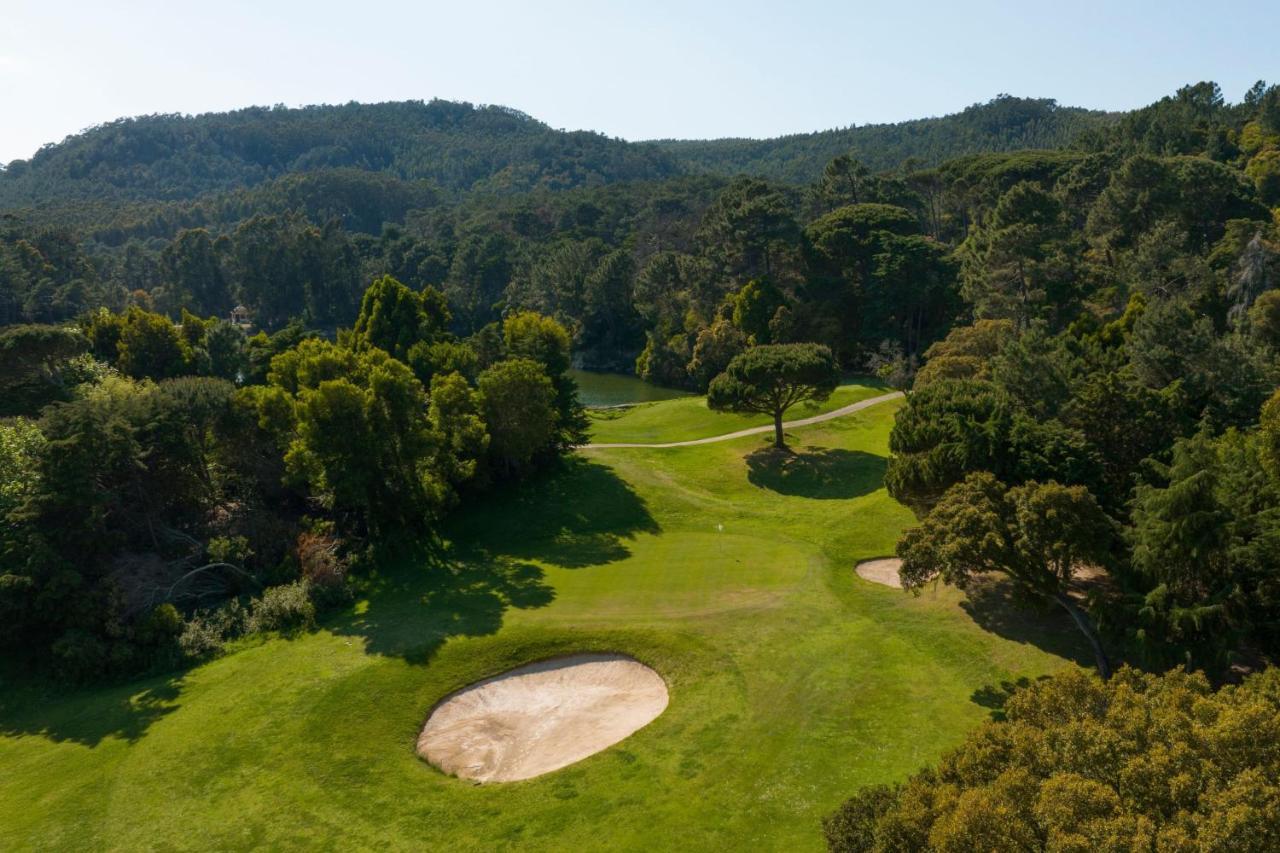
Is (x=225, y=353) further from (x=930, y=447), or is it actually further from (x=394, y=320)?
(x=930, y=447)

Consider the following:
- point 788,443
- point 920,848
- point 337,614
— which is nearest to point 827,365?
point 788,443

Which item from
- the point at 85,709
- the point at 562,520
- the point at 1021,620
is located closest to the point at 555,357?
the point at 562,520

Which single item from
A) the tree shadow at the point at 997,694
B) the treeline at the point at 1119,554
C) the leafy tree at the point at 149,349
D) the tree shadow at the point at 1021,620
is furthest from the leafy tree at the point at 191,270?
the tree shadow at the point at 997,694

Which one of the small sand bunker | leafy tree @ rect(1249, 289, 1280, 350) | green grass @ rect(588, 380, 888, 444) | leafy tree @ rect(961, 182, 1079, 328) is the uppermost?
leafy tree @ rect(961, 182, 1079, 328)

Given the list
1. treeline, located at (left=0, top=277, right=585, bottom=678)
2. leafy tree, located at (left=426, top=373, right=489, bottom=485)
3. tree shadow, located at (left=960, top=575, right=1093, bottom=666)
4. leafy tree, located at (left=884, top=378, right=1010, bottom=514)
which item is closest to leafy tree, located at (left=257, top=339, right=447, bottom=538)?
treeline, located at (left=0, top=277, right=585, bottom=678)

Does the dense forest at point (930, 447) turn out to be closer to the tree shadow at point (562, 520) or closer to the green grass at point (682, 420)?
the tree shadow at point (562, 520)

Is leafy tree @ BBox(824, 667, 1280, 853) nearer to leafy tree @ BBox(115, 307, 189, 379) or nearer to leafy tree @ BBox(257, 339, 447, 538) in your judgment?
leafy tree @ BBox(257, 339, 447, 538)
